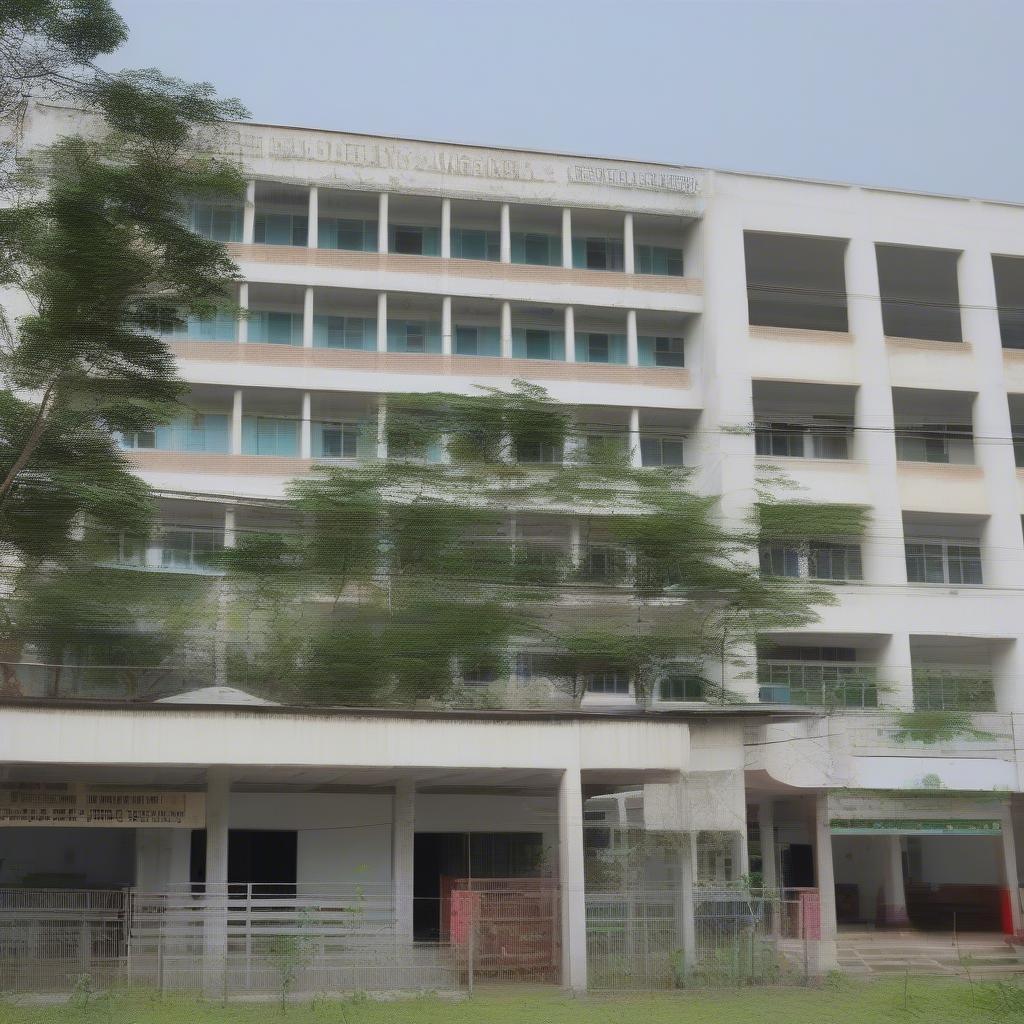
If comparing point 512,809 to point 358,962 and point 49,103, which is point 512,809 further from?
point 49,103

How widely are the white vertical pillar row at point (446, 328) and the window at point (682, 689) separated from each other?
7.10 meters

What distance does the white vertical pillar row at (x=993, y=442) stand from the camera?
24.6 metres

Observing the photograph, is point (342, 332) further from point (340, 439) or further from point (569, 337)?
point (569, 337)

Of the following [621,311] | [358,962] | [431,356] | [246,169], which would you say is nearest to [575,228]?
[621,311]

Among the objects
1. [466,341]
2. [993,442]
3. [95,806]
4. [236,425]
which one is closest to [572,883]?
[95,806]

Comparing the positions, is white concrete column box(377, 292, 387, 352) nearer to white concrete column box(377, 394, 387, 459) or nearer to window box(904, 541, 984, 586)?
white concrete column box(377, 394, 387, 459)

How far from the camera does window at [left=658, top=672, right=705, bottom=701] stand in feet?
72.4

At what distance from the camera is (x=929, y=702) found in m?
23.3

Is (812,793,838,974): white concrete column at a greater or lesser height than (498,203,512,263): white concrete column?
lesser

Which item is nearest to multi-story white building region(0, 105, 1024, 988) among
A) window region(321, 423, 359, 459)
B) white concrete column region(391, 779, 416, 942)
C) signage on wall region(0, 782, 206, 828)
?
window region(321, 423, 359, 459)

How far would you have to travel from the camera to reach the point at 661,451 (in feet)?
83.0

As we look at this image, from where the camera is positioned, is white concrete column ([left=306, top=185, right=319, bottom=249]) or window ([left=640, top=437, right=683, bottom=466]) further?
window ([left=640, top=437, right=683, bottom=466])

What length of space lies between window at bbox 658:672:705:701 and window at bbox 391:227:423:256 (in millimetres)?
9184

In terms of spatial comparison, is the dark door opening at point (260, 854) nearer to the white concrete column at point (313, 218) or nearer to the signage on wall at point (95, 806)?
the signage on wall at point (95, 806)
